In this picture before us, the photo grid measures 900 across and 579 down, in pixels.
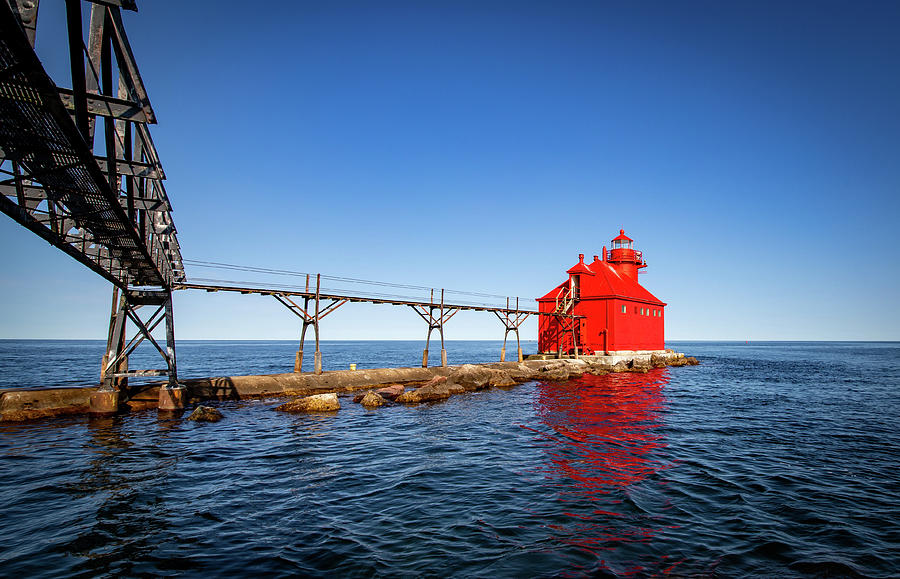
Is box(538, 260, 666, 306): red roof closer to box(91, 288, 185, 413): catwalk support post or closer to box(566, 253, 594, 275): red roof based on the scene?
box(566, 253, 594, 275): red roof

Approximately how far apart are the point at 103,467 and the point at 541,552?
9947 mm

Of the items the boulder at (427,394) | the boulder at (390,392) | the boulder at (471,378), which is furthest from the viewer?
the boulder at (471,378)

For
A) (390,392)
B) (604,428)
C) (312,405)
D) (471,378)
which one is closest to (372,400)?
(390,392)

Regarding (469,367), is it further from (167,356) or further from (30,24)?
(30,24)

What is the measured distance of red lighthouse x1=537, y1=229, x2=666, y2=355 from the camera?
38594mm

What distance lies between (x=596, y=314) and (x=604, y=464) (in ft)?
98.3

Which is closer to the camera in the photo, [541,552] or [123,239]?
[541,552]

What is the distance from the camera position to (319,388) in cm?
2247

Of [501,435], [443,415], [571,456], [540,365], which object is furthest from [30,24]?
[540,365]

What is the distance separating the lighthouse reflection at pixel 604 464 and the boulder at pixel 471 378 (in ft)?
15.9

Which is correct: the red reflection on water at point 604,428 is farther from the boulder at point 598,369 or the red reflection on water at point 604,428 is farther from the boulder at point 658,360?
the boulder at point 658,360

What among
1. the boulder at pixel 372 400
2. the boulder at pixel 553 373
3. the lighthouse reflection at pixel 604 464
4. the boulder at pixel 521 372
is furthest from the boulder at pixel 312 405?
the boulder at pixel 553 373

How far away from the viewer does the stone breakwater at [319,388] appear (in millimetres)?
15688

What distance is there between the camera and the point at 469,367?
87.4 feet
